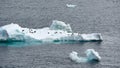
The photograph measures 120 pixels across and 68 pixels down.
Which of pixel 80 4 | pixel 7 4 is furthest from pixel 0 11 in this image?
pixel 80 4

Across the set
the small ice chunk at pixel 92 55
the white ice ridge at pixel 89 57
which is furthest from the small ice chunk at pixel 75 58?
the small ice chunk at pixel 92 55

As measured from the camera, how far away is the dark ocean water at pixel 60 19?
110312 mm

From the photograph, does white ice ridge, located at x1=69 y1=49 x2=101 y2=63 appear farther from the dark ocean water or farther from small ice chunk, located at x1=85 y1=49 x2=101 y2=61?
the dark ocean water

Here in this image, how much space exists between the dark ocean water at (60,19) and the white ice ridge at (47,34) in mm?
1556

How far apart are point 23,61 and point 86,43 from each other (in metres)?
16.1

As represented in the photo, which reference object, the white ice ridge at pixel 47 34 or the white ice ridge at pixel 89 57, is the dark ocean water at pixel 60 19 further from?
the white ice ridge at pixel 47 34

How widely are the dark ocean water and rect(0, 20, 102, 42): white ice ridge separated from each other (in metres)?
1.56

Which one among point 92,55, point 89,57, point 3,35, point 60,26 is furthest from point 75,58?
point 3,35

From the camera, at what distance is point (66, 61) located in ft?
360

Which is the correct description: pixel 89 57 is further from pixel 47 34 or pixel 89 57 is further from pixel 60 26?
pixel 60 26

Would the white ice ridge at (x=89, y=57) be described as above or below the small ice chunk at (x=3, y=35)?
below

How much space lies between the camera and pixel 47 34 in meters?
124

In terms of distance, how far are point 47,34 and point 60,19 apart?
2282cm

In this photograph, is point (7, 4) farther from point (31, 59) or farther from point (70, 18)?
point (31, 59)
